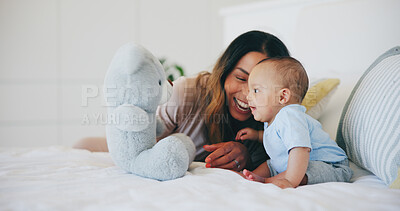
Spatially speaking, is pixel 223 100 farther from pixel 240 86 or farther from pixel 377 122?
pixel 377 122

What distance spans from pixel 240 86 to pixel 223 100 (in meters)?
0.09

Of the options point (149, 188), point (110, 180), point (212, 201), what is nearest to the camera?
point (212, 201)

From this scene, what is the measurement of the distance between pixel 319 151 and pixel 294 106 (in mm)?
159

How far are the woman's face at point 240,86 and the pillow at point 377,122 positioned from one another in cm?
39

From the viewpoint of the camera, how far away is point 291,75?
1.03 m

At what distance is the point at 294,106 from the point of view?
102 centimetres

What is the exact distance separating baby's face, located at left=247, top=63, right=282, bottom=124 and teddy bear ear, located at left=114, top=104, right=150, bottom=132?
0.38m

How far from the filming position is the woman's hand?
3.61 ft

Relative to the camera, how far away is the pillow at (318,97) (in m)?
1.27

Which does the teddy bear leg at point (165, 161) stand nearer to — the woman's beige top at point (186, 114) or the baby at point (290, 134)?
the baby at point (290, 134)

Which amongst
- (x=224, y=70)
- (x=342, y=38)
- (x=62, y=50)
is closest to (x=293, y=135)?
(x=224, y=70)

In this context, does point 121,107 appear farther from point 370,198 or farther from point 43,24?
point 43,24

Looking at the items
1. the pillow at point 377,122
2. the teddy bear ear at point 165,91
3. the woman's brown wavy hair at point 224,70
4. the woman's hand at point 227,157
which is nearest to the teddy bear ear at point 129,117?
the teddy bear ear at point 165,91

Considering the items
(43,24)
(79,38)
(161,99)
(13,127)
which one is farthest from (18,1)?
(161,99)
